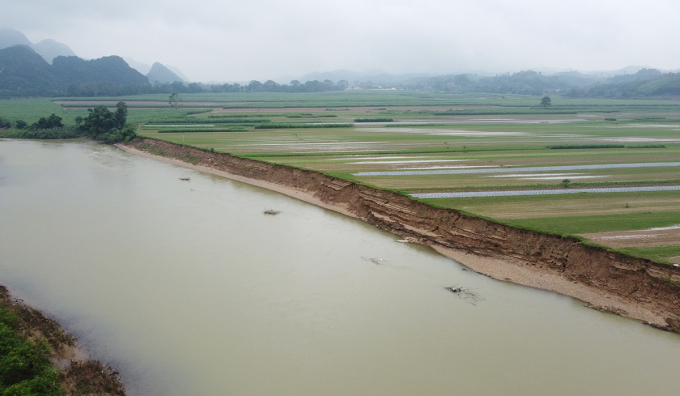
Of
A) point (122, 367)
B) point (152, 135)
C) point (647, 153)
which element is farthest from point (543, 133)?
point (122, 367)

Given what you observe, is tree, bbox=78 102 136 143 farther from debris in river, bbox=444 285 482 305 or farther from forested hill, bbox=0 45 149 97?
forested hill, bbox=0 45 149 97

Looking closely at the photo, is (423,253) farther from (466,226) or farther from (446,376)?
(446,376)

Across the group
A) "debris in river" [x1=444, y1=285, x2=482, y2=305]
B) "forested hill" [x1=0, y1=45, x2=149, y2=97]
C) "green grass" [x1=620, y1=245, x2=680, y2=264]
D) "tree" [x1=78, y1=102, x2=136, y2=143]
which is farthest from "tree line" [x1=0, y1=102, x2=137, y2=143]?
"forested hill" [x1=0, y1=45, x2=149, y2=97]

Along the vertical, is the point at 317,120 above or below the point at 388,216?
above

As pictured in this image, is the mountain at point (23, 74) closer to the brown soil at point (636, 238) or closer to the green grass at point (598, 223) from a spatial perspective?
the green grass at point (598, 223)

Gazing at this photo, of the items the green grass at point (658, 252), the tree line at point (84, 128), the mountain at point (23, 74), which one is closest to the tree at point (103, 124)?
the tree line at point (84, 128)

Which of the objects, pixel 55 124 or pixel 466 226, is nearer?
→ pixel 466 226
